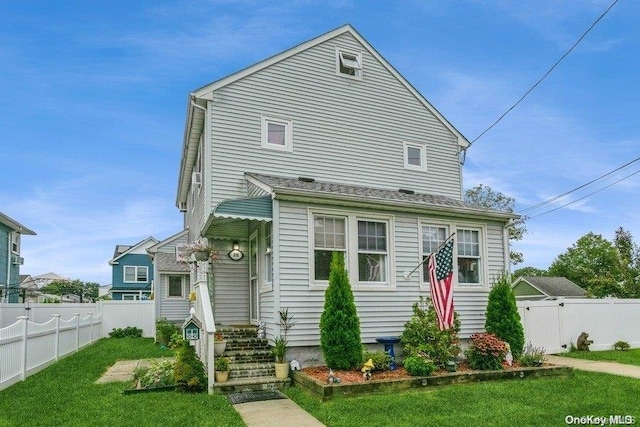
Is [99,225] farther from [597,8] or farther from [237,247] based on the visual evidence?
[597,8]

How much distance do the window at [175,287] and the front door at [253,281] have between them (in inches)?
463

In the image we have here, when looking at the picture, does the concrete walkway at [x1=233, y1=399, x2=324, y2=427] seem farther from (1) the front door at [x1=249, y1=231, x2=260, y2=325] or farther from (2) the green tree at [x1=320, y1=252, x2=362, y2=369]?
(1) the front door at [x1=249, y1=231, x2=260, y2=325]

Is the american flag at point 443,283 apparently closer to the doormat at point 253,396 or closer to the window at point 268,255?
the window at point 268,255

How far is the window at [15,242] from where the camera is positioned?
28.7 metres

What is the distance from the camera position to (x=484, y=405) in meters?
7.36

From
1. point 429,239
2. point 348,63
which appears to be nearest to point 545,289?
point 348,63

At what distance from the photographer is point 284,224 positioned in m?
9.73

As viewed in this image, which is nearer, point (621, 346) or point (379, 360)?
point (379, 360)

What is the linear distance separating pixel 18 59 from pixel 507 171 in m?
22.0

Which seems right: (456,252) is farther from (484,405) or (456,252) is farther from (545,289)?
(545,289)

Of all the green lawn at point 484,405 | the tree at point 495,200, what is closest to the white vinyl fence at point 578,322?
the green lawn at point 484,405

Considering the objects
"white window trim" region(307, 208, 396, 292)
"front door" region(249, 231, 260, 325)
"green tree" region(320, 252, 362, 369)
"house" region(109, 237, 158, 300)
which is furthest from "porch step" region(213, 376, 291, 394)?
"house" region(109, 237, 158, 300)

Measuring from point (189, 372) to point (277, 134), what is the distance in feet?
21.4

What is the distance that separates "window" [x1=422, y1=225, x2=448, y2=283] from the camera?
11195 mm
